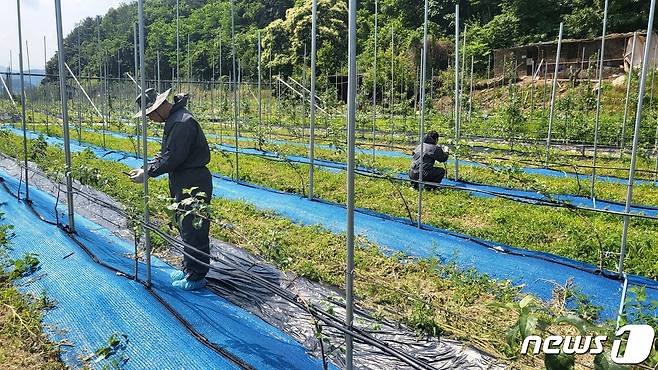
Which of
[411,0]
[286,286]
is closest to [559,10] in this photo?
[411,0]

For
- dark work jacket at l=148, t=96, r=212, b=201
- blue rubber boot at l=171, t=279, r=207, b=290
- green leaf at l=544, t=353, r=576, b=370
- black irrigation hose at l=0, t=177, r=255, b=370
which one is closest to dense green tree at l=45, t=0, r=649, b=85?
black irrigation hose at l=0, t=177, r=255, b=370

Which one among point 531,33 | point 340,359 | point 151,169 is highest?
point 531,33

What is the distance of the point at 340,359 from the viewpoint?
3.14m

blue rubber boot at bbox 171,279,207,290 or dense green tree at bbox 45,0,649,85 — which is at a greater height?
dense green tree at bbox 45,0,649,85

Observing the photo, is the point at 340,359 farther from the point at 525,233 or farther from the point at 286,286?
the point at 525,233

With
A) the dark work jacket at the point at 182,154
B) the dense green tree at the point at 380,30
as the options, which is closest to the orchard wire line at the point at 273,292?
the dark work jacket at the point at 182,154

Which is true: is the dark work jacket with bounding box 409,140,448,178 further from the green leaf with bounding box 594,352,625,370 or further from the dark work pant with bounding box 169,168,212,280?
the green leaf with bounding box 594,352,625,370

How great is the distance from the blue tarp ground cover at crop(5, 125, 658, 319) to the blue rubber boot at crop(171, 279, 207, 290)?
1956mm

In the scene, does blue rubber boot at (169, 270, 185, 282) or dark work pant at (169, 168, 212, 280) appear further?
blue rubber boot at (169, 270, 185, 282)

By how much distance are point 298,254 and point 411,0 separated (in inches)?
1232

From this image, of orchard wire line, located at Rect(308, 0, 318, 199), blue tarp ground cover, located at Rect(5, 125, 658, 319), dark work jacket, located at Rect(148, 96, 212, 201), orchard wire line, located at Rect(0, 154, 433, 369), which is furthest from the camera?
orchard wire line, located at Rect(308, 0, 318, 199)

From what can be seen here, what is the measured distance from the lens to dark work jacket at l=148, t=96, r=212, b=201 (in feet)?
13.1

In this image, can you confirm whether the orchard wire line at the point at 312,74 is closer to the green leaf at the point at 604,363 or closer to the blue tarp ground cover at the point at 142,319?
the blue tarp ground cover at the point at 142,319

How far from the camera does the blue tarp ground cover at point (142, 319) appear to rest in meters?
3.11
